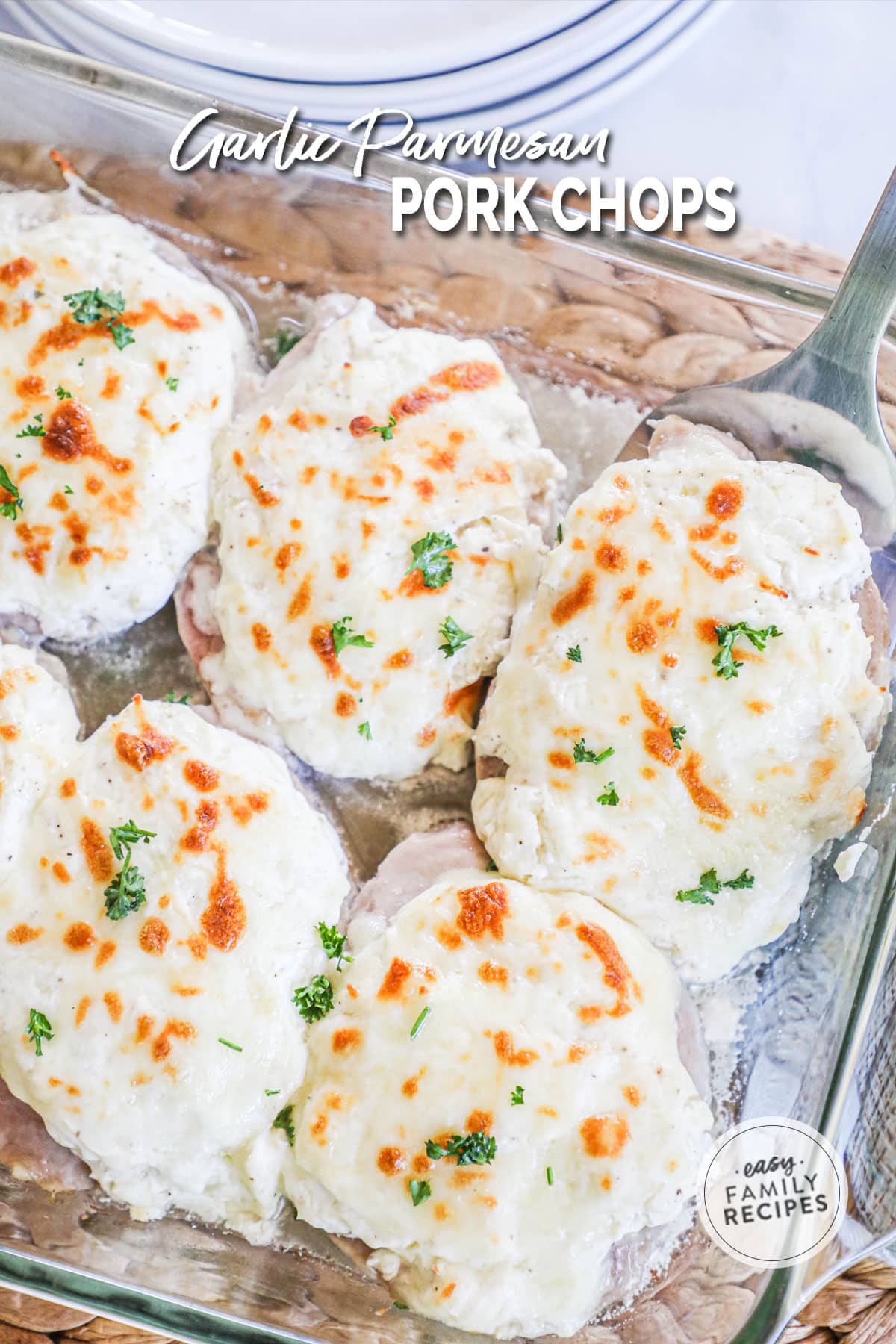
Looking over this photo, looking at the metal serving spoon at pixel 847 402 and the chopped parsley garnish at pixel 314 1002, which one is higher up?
the metal serving spoon at pixel 847 402

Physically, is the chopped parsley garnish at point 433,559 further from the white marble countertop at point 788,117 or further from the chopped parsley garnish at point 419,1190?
the white marble countertop at point 788,117

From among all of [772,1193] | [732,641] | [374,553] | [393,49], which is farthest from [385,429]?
[772,1193]

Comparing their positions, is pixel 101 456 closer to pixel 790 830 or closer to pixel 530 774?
pixel 530 774

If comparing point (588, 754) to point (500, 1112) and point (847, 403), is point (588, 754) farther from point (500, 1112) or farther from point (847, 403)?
point (847, 403)

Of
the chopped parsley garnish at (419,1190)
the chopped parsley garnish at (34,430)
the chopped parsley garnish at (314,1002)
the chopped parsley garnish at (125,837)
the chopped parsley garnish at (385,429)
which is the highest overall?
the chopped parsley garnish at (385,429)

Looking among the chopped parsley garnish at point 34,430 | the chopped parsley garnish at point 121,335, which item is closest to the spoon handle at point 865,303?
the chopped parsley garnish at point 121,335

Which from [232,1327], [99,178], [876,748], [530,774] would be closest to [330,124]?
[99,178]
